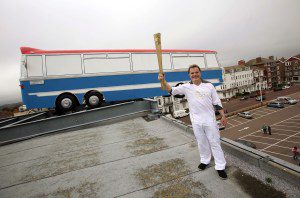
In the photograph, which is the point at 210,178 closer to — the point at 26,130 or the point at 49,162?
the point at 49,162

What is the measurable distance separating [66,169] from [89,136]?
241 cm

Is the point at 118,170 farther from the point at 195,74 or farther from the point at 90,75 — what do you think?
the point at 90,75

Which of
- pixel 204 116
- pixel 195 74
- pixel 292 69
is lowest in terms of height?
pixel 204 116

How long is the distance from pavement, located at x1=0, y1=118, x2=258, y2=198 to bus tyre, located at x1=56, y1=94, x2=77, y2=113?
2.82 m

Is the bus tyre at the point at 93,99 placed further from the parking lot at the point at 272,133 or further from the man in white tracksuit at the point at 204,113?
the parking lot at the point at 272,133

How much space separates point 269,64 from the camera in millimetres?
71625

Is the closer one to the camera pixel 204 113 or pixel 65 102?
pixel 204 113

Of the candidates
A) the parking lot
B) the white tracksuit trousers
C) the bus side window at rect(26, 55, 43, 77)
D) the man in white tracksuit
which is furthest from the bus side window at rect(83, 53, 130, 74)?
the parking lot

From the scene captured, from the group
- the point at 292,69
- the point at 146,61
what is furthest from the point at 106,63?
the point at 292,69

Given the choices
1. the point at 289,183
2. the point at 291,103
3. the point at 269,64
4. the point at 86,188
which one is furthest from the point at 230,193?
the point at 269,64

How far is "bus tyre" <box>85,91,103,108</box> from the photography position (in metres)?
A: 8.23

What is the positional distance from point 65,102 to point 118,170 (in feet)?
18.7

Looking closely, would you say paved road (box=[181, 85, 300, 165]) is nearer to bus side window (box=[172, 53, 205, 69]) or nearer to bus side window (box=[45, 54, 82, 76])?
bus side window (box=[172, 53, 205, 69])

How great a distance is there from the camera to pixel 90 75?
325 inches
